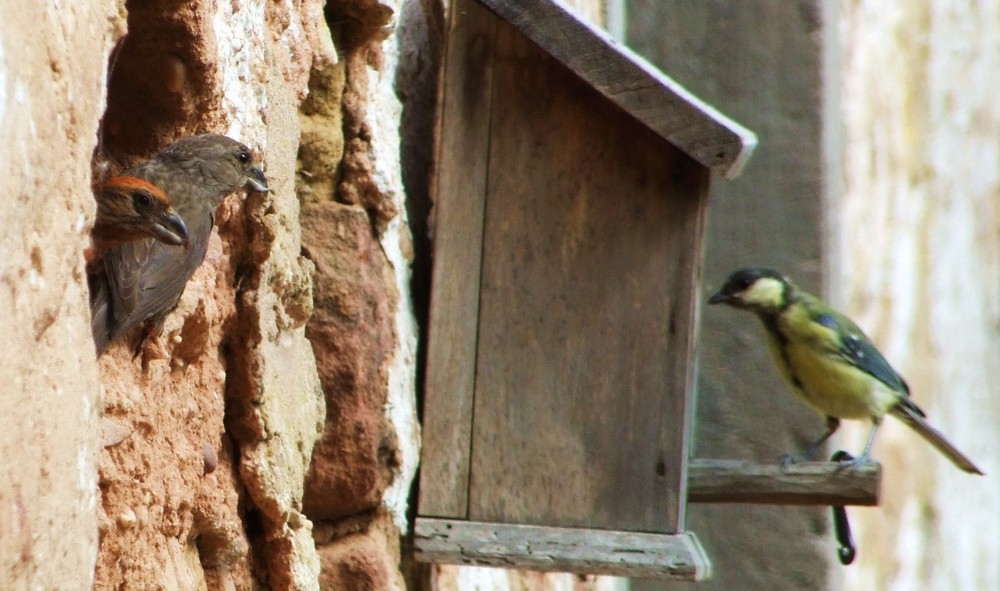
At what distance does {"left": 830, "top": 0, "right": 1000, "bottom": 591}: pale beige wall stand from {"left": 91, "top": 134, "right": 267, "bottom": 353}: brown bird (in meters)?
4.25

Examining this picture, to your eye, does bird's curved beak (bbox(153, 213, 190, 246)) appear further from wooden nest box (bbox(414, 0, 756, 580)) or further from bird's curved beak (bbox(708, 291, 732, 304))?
bird's curved beak (bbox(708, 291, 732, 304))

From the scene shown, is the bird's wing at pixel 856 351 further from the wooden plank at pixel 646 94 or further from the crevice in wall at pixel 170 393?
the crevice in wall at pixel 170 393

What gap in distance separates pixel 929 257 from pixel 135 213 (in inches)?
253

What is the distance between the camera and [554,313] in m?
3.32

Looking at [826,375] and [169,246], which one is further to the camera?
[826,375]

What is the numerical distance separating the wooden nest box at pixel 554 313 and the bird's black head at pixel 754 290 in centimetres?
127

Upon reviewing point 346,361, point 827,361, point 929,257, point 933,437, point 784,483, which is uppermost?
point 929,257

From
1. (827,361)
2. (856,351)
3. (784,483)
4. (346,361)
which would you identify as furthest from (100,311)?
(856,351)

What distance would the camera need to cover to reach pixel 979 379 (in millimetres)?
8672

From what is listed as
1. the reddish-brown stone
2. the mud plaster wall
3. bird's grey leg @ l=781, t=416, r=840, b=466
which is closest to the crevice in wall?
the mud plaster wall

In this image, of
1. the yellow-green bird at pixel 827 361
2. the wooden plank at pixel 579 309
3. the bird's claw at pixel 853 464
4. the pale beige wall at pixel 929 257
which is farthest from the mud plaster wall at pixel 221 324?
the pale beige wall at pixel 929 257

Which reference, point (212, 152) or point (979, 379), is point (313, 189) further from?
point (979, 379)

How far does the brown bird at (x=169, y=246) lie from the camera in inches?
80.2

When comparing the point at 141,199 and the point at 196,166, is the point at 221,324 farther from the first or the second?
the point at 141,199
